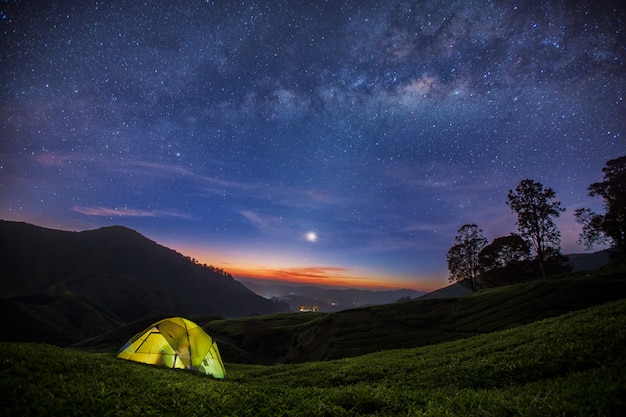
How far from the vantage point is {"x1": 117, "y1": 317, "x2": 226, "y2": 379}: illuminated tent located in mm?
24078

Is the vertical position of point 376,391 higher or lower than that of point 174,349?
higher

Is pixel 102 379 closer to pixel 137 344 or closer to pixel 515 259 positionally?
pixel 137 344

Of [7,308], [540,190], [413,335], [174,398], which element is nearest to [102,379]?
[174,398]

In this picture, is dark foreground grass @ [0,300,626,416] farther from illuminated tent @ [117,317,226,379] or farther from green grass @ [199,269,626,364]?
green grass @ [199,269,626,364]

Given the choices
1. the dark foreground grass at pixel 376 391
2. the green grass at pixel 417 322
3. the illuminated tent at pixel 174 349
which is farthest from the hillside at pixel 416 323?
the dark foreground grass at pixel 376 391

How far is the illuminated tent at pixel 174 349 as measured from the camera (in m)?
24.1

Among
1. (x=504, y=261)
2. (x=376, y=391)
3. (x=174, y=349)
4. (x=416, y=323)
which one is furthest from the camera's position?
(x=504, y=261)

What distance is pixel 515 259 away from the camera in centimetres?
8256

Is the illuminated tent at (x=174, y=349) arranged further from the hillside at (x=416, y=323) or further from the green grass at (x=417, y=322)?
the green grass at (x=417, y=322)

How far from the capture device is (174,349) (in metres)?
24.6

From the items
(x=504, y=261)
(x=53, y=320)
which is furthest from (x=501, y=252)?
(x=53, y=320)

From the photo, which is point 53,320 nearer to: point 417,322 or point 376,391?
point 417,322

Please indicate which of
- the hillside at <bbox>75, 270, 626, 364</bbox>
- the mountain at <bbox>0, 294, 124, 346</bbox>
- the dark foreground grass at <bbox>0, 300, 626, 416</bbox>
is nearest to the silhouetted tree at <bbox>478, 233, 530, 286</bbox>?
the hillside at <bbox>75, 270, 626, 364</bbox>

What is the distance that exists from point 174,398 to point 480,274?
97.0 meters
